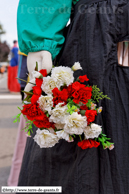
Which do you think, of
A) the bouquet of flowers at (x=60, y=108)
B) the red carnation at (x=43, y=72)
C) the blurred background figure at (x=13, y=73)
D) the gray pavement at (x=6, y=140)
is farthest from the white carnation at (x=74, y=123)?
the blurred background figure at (x=13, y=73)

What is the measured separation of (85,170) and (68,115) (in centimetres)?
34

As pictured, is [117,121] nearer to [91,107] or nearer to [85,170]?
[91,107]

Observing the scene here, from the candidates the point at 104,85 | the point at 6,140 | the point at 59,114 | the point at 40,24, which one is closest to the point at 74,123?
the point at 59,114

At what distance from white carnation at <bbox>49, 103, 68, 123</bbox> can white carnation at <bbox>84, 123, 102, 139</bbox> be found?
13 cm

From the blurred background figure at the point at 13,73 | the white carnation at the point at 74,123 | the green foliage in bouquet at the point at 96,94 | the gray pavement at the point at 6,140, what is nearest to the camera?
the white carnation at the point at 74,123

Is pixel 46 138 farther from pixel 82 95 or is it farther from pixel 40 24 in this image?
pixel 40 24

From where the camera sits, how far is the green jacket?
3.61 feet

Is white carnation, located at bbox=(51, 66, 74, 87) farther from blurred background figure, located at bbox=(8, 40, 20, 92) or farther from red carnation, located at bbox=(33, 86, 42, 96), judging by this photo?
blurred background figure, located at bbox=(8, 40, 20, 92)

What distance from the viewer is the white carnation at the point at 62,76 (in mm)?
973

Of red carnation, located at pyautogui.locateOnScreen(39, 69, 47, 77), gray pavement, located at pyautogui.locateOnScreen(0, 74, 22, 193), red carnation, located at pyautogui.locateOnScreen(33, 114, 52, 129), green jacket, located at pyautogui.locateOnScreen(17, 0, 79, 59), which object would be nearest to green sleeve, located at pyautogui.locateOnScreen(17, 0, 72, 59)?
green jacket, located at pyautogui.locateOnScreen(17, 0, 79, 59)

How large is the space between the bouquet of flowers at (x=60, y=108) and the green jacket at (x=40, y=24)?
0.60ft

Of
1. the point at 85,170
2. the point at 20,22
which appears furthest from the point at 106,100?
the point at 20,22

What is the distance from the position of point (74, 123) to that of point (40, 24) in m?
0.55

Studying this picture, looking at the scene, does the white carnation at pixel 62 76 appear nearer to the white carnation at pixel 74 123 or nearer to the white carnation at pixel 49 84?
the white carnation at pixel 49 84
